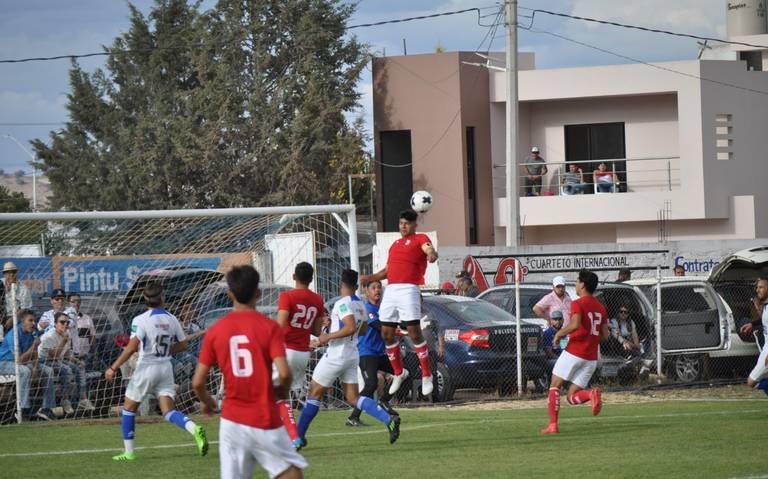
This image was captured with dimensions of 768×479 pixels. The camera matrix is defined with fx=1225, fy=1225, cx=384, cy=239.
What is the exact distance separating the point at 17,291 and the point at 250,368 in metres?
13.0

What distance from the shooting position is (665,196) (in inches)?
1558

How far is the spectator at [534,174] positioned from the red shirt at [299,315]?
92.1 feet

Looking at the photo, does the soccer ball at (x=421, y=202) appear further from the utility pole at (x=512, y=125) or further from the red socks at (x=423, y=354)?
the utility pole at (x=512, y=125)

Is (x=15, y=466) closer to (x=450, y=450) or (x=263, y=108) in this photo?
(x=450, y=450)

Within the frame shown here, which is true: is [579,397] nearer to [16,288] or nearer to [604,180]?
[16,288]

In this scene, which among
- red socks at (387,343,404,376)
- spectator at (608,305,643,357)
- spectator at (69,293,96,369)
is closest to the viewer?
red socks at (387,343,404,376)

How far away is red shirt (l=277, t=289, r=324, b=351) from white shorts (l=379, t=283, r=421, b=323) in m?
1.89

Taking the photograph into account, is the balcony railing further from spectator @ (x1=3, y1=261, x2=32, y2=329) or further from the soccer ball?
the soccer ball

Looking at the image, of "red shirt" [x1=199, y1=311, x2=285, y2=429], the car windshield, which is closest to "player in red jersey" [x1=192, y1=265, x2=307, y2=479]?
"red shirt" [x1=199, y1=311, x2=285, y2=429]

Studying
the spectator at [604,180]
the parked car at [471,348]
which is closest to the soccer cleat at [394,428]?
the parked car at [471,348]

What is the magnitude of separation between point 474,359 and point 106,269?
700 centimetres

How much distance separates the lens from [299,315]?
41.2ft

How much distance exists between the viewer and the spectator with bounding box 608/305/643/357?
21844mm

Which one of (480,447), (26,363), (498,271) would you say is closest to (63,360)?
(26,363)
